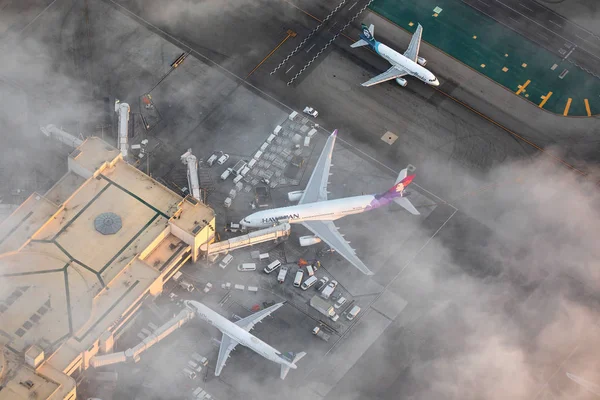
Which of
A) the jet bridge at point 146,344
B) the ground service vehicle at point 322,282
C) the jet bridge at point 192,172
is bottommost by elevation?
the jet bridge at point 146,344

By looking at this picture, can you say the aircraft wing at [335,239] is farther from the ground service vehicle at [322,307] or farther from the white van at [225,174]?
the white van at [225,174]

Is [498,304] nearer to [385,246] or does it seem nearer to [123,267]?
[385,246]

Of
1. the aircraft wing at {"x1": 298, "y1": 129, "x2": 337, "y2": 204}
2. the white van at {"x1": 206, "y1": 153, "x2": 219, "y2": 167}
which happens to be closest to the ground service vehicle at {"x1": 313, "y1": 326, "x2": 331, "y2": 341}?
the aircraft wing at {"x1": 298, "y1": 129, "x2": 337, "y2": 204}

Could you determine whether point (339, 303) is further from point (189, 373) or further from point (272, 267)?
point (189, 373)

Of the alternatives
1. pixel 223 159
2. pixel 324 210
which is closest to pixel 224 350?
pixel 324 210

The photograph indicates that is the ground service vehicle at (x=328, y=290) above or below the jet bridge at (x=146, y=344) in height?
above

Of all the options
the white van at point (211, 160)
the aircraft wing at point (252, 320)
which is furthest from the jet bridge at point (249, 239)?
the white van at point (211, 160)
